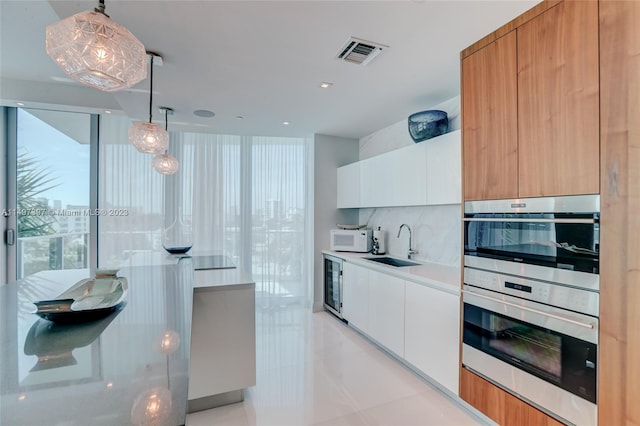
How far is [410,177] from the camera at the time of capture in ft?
10.0

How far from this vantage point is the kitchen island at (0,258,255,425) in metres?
0.61

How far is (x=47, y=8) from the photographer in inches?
80.8

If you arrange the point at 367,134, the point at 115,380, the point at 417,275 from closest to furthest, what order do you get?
the point at 115,380 → the point at 417,275 → the point at 367,134

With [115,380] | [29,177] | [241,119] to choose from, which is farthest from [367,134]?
[29,177]

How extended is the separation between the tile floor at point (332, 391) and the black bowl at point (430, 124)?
229 cm

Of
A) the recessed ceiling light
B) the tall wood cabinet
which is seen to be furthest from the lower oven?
the recessed ceiling light

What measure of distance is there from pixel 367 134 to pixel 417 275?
2.58 meters

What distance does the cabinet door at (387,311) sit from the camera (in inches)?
106

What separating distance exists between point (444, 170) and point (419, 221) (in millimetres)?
880

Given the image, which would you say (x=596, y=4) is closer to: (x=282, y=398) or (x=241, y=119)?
(x=282, y=398)

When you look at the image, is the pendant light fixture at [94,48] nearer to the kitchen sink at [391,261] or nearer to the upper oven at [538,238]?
the upper oven at [538,238]

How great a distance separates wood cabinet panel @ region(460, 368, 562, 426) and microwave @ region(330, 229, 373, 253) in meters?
2.12

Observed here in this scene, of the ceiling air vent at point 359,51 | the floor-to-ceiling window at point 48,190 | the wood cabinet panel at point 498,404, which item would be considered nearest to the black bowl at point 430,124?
the ceiling air vent at point 359,51

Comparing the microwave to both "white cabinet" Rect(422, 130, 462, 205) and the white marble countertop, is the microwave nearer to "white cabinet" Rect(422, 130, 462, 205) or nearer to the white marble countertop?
"white cabinet" Rect(422, 130, 462, 205)
